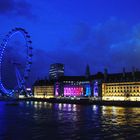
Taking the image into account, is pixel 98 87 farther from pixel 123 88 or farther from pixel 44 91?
pixel 44 91

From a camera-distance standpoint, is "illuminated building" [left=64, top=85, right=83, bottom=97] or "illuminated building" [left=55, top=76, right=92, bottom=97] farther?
"illuminated building" [left=64, top=85, right=83, bottom=97]

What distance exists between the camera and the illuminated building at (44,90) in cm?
17450

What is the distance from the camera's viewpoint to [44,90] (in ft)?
588

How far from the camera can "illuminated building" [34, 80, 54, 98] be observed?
174500 mm

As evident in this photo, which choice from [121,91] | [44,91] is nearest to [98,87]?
[121,91]

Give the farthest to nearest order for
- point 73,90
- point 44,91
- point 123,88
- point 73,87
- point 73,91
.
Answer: point 44,91, point 73,87, point 73,90, point 73,91, point 123,88

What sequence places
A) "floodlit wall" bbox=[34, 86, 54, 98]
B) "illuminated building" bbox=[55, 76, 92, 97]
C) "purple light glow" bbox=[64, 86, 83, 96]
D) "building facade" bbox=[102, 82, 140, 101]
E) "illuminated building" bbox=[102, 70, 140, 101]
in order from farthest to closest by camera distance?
"floodlit wall" bbox=[34, 86, 54, 98] < "purple light glow" bbox=[64, 86, 83, 96] < "illuminated building" bbox=[55, 76, 92, 97] < "illuminated building" bbox=[102, 70, 140, 101] < "building facade" bbox=[102, 82, 140, 101]

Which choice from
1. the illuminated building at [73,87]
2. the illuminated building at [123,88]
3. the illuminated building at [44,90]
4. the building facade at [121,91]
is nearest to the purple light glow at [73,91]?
the illuminated building at [73,87]

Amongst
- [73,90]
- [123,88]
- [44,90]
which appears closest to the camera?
[123,88]

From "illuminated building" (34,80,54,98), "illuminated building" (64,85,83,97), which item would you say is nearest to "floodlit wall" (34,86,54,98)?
"illuminated building" (34,80,54,98)

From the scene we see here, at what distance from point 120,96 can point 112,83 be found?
8.03 m

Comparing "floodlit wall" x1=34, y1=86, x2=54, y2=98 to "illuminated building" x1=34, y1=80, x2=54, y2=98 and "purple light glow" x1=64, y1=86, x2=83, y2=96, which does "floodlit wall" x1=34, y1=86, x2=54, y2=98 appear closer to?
"illuminated building" x1=34, y1=80, x2=54, y2=98

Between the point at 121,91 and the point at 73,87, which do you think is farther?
the point at 73,87

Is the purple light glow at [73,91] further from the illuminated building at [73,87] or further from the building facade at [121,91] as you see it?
the building facade at [121,91]
